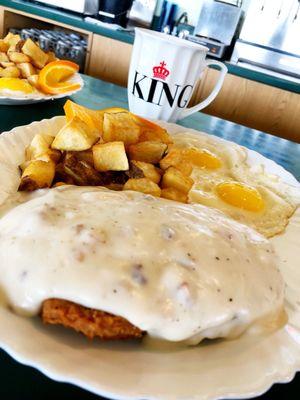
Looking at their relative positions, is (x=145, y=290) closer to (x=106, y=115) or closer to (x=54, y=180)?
(x=54, y=180)

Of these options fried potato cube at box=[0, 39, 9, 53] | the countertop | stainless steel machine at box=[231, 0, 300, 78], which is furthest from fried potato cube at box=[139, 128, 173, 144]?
stainless steel machine at box=[231, 0, 300, 78]

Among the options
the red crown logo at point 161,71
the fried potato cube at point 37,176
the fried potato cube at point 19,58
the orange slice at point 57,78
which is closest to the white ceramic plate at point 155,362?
the fried potato cube at point 37,176

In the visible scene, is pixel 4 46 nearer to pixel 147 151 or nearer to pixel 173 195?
pixel 147 151

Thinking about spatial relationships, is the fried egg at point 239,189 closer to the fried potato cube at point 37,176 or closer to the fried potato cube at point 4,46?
the fried potato cube at point 37,176

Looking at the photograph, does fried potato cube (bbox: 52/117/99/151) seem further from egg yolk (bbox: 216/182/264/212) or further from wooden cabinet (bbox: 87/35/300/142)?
wooden cabinet (bbox: 87/35/300/142)

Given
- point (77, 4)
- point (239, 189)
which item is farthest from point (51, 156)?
point (77, 4)

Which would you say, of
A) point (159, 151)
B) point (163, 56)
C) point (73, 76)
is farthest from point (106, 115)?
point (73, 76)
